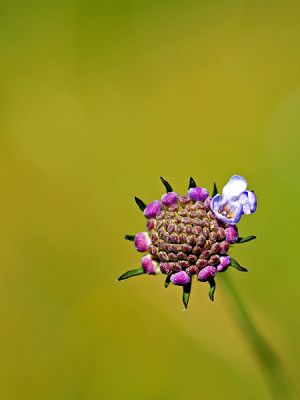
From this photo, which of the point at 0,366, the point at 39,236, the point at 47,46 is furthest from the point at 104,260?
the point at 47,46

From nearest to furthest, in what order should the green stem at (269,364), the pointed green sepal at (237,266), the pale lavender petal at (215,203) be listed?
the pointed green sepal at (237,266) → the pale lavender petal at (215,203) → the green stem at (269,364)

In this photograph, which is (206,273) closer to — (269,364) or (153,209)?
(153,209)

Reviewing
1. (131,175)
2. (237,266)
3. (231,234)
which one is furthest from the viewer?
(131,175)

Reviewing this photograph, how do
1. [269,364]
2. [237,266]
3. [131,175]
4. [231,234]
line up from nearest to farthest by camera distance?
[237,266] < [231,234] < [269,364] < [131,175]

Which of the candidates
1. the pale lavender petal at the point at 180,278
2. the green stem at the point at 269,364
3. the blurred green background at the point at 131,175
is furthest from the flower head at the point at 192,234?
the blurred green background at the point at 131,175

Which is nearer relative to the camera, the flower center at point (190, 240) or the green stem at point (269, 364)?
the flower center at point (190, 240)

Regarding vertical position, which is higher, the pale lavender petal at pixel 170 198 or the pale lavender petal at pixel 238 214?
the pale lavender petal at pixel 170 198

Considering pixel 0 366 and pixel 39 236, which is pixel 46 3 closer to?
pixel 39 236

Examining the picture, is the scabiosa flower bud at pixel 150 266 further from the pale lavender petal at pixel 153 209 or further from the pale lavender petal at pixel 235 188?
the pale lavender petal at pixel 235 188

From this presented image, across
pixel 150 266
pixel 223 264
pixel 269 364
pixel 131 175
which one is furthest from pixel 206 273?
pixel 131 175
